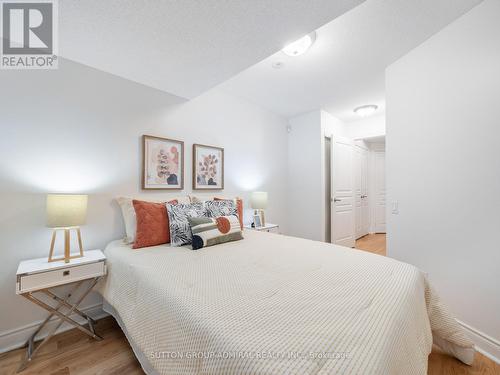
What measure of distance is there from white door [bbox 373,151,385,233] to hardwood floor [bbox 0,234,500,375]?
4.25 metres

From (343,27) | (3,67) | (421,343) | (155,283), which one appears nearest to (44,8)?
(3,67)

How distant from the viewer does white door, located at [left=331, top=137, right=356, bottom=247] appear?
3783 millimetres

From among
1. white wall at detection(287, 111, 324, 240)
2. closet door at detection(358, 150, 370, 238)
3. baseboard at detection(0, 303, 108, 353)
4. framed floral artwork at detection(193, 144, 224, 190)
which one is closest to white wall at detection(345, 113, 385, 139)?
closet door at detection(358, 150, 370, 238)

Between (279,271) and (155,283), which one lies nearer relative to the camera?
(155,283)

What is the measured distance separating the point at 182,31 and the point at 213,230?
158 centimetres

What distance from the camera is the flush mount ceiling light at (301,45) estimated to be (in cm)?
196

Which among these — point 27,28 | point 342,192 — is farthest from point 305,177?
point 27,28

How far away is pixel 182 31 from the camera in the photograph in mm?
1543

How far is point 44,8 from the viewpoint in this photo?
140 cm

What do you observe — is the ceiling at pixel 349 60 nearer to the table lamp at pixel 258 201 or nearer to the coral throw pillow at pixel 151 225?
the table lamp at pixel 258 201

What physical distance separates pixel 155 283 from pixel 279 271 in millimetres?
732

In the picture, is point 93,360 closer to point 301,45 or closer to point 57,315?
point 57,315

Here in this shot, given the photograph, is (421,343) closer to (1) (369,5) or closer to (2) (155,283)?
(2) (155,283)

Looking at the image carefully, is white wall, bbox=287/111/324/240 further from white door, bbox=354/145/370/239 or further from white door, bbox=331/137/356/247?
white door, bbox=354/145/370/239
